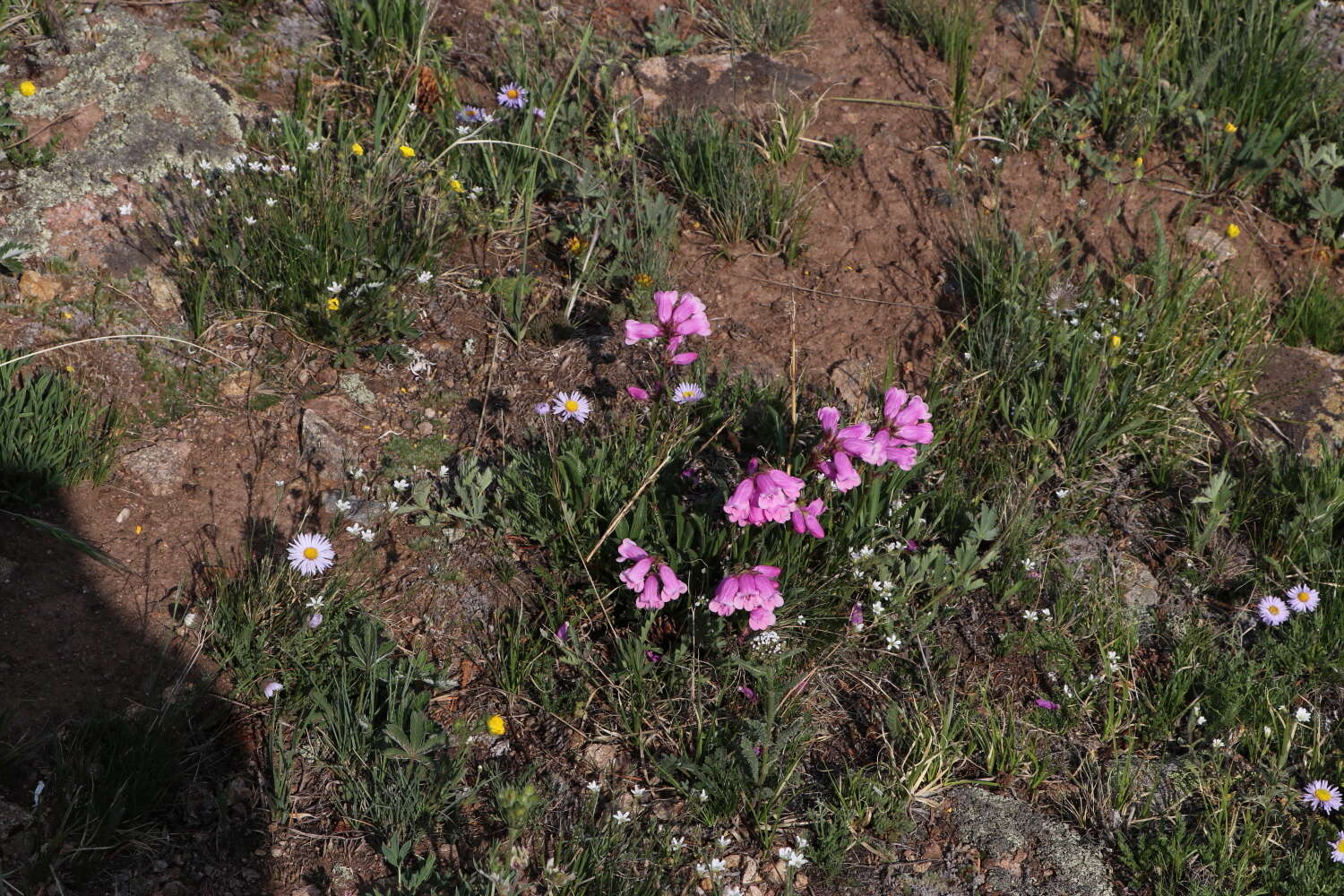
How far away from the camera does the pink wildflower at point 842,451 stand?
292cm

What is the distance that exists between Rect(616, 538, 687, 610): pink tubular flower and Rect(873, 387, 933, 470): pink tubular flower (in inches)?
28.3

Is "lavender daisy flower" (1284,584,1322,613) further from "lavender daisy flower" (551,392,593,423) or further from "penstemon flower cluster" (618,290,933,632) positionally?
"lavender daisy flower" (551,392,593,423)

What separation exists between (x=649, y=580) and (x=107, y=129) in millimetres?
3073

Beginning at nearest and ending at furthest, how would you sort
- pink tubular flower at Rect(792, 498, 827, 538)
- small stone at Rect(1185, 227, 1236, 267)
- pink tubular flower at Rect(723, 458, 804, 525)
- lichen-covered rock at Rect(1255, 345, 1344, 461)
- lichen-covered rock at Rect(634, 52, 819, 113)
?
pink tubular flower at Rect(723, 458, 804, 525) → pink tubular flower at Rect(792, 498, 827, 538) → lichen-covered rock at Rect(1255, 345, 1344, 461) → small stone at Rect(1185, 227, 1236, 267) → lichen-covered rock at Rect(634, 52, 819, 113)

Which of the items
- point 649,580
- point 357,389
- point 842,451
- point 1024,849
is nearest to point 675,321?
point 842,451

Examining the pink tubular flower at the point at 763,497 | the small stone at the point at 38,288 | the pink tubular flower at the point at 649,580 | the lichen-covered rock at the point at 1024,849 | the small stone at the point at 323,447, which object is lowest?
the lichen-covered rock at the point at 1024,849

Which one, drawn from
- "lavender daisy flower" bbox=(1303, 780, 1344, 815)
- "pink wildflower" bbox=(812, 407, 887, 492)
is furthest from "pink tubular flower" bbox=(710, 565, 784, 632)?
"lavender daisy flower" bbox=(1303, 780, 1344, 815)

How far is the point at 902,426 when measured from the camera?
119 inches

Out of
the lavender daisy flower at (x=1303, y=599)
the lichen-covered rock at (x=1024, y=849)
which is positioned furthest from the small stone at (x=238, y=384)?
the lavender daisy flower at (x=1303, y=599)

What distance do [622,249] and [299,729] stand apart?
7.44ft

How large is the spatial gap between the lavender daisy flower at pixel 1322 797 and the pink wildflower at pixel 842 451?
170 centimetres

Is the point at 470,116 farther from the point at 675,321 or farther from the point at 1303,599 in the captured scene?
the point at 1303,599

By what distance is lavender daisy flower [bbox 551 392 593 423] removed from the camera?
364cm

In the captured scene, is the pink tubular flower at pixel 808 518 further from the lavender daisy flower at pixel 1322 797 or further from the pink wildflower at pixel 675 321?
the lavender daisy flower at pixel 1322 797
